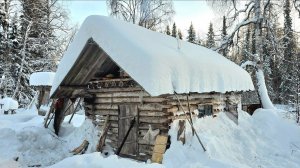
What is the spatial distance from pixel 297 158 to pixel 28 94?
23491mm

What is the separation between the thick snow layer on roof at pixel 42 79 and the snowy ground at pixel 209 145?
5518mm

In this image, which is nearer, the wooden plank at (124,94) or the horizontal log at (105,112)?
the wooden plank at (124,94)

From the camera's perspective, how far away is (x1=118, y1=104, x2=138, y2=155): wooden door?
35.8 feet

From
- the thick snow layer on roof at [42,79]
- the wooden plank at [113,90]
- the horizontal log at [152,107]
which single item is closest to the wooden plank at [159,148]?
the horizontal log at [152,107]

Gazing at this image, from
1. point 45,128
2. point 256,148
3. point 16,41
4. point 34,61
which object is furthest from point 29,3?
point 256,148

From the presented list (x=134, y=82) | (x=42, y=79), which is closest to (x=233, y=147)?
(x=134, y=82)

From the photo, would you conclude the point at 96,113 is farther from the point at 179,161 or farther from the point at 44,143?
the point at 179,161

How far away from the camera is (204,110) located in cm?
1243

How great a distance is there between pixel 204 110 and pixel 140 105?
10.0 feet

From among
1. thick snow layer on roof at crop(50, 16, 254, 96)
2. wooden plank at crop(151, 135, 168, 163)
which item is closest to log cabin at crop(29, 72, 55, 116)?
thick snow layer on roof at crop(50, 16, 254, 96)

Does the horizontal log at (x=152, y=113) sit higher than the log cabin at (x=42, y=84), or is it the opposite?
the log cabin at (x=42, y=84)

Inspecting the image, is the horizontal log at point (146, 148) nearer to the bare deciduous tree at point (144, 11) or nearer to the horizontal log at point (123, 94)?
the horizontal log at point (123, 94)

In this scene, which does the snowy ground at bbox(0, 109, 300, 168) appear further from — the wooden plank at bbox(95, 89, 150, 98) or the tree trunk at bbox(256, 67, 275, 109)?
the tree trunk at bbox(256, 67, 275, 109)

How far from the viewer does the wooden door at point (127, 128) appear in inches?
429
